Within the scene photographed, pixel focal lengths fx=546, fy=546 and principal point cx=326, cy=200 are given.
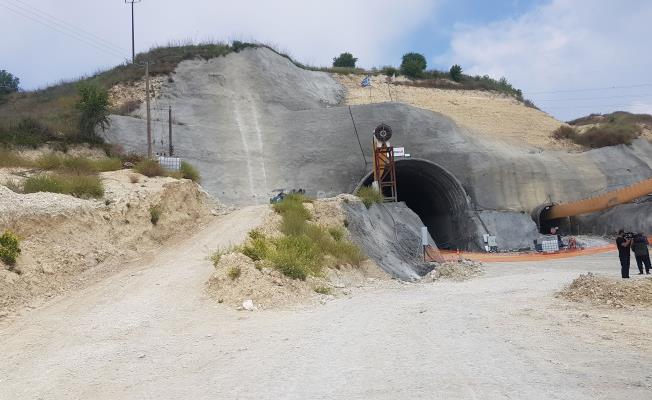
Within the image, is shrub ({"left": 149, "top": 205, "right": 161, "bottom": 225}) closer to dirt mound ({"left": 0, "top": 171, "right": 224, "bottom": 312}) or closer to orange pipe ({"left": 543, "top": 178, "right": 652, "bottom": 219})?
dirt mound ({"left": 0, "top": 171, "right": 224, "bottom": 312})

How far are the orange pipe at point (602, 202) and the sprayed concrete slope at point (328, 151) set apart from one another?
1846mm

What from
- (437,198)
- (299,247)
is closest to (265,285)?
(299,247)

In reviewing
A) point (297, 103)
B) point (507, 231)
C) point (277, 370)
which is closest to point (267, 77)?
point (297, 103)

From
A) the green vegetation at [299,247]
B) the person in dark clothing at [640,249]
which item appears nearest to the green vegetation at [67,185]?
the green vegetation at [299,247]

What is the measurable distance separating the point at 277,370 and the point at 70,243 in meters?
8.72

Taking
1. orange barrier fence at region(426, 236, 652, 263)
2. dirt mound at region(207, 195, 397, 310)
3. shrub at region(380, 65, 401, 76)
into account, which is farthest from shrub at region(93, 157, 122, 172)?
shrub at region(380, 65, 401, 76)

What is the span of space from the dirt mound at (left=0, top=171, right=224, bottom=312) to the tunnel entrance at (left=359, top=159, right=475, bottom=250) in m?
19.0

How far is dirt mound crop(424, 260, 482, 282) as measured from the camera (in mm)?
20656

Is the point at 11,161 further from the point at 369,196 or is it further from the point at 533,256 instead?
the point at 533,256

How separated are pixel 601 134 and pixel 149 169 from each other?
39649mm

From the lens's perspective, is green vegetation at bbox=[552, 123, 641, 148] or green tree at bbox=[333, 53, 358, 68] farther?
green tree at bbox=[333, 53, 358, 68]

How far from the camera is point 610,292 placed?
12117 millimetres

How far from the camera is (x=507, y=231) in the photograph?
36281 millimetres

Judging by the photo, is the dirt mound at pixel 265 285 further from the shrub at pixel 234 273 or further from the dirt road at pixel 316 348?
the dirt road at pixel 316 348
